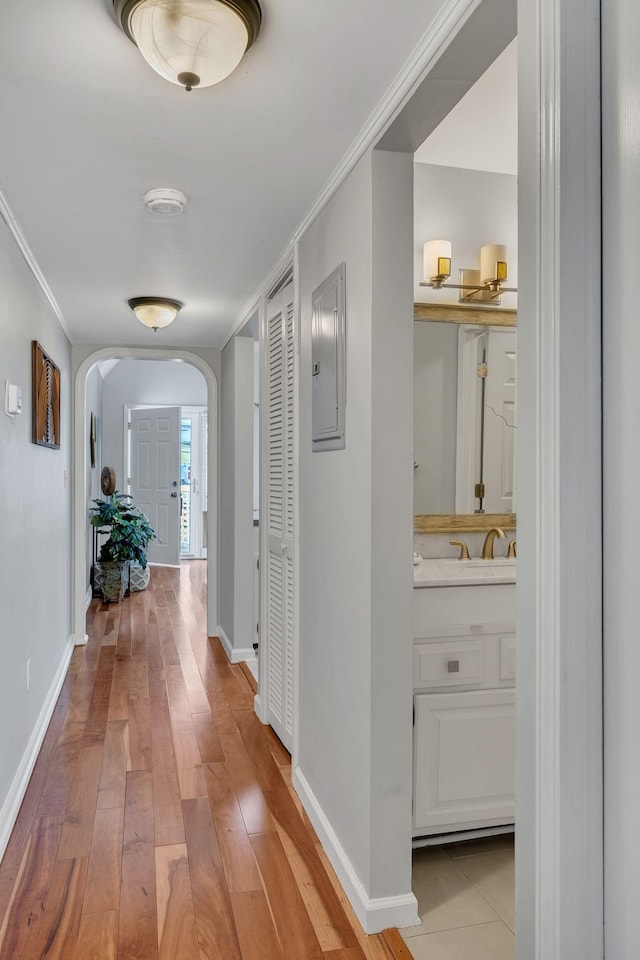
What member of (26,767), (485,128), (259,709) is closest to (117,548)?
(259,709)

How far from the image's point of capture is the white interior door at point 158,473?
356 inches

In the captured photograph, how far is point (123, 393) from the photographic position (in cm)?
935

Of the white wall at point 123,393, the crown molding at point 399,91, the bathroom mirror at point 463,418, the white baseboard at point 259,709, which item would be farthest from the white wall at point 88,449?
the crown molding at point 399,91

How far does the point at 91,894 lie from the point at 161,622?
3.89 meters

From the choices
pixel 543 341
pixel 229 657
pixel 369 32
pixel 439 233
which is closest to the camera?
pixel 543 341

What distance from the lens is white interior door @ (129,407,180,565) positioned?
9.03 metres

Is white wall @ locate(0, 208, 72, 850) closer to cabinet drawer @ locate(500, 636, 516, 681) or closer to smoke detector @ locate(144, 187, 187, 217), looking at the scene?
smoke detector @ locate(144, 187, 187, 217)

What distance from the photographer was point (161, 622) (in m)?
6.01

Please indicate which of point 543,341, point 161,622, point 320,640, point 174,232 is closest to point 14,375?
point 174,232

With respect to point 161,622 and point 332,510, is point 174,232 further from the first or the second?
point 161,622

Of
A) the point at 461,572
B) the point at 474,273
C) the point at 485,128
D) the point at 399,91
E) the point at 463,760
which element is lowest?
the point at 463,760

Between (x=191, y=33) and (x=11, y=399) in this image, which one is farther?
(x=11, y=399)

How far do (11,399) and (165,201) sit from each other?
0.92 meters

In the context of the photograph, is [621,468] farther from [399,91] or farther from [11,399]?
[11,399]
